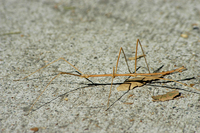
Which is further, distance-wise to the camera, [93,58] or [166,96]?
[93,58]

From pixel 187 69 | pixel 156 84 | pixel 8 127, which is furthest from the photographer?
pixel 187 69

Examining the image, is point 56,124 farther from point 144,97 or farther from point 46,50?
point 46,50

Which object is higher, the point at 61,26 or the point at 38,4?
the point at 38,4

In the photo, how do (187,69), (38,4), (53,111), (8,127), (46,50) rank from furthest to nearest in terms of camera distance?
(38,4), (46,50), (187,69), (53,111), (8,127)

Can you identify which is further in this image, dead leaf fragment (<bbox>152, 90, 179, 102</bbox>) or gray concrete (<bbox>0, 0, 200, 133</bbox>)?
dead leaf fragment (<bbox>152, 90, 179, 102</bbox>)

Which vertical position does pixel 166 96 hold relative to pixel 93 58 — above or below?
below

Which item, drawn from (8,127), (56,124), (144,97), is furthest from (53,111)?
(144,97)

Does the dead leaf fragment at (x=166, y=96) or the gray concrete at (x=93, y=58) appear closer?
the gray concrete at (x=93, y=58)

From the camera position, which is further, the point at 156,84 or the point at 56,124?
the point at 156,84
